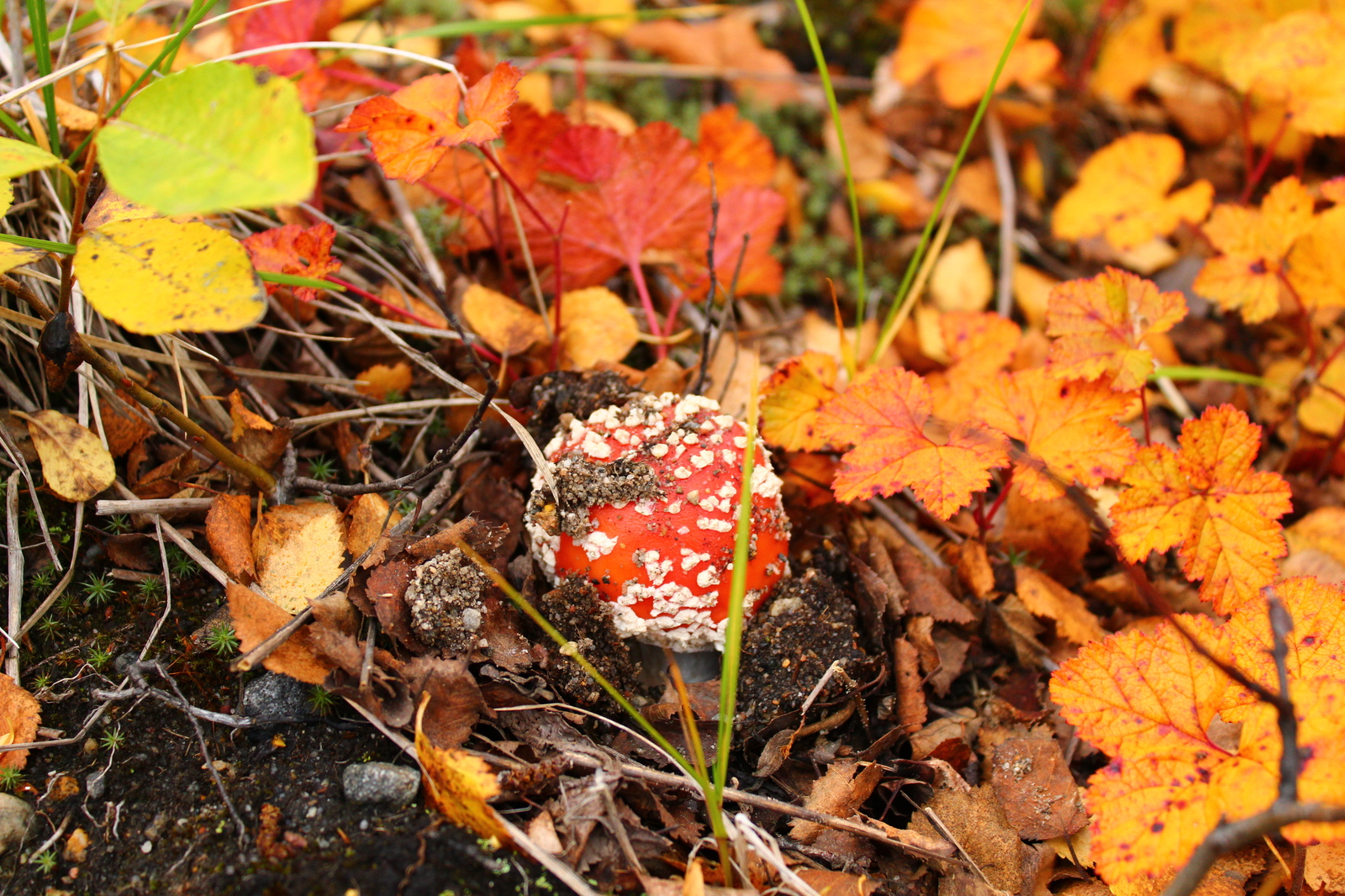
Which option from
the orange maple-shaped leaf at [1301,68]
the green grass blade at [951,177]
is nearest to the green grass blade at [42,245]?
the green grass blade at [951,177]

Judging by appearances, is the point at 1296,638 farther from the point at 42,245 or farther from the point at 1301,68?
the point at 42,245

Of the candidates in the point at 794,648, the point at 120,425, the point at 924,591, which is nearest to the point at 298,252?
the point at 120,425

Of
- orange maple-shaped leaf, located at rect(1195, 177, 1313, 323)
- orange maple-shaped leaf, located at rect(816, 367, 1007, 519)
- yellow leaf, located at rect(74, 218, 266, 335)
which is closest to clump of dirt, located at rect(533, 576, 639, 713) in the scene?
orange maple-shaped leaf, located at rect(816, 367, 1007, 519)

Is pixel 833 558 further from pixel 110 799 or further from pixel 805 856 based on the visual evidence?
pixel 110 799

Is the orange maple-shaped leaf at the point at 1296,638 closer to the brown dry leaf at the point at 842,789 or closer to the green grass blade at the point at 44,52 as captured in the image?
the brown dry leaf at the point at 842,789

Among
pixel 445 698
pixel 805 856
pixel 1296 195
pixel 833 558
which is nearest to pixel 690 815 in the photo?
pixel 805 856

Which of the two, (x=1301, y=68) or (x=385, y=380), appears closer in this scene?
(x=385, y=380)
